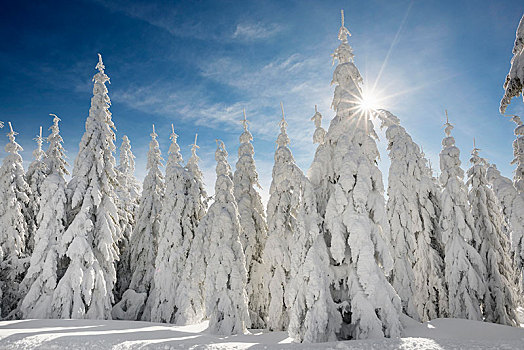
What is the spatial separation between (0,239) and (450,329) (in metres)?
28.4

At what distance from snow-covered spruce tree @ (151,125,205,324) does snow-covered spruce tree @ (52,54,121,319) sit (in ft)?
10.6

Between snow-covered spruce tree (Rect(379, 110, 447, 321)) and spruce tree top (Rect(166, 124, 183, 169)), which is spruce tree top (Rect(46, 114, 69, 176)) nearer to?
spruce tree top (Rect(166, 124, 183, 169))

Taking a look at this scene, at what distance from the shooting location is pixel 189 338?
13.1 meters

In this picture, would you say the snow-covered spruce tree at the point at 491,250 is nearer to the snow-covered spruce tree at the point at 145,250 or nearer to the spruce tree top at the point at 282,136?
the spruce tree top at the point at 282,136

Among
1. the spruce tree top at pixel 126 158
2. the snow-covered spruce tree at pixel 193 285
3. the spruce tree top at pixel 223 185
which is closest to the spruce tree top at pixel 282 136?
the spruce tree top at pixel 223 185

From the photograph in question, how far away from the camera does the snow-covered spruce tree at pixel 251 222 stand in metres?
23.1

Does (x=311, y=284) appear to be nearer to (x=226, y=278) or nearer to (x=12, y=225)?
(x=226, y=278)

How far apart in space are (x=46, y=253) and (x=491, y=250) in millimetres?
27789

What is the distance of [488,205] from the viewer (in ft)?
68.8

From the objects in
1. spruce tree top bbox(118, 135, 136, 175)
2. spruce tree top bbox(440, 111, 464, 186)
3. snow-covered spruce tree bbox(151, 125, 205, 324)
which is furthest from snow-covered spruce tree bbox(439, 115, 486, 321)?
spruce tree top bbox(118, 135, 136, 175)

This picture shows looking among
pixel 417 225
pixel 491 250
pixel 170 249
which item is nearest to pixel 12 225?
pixel 170 249

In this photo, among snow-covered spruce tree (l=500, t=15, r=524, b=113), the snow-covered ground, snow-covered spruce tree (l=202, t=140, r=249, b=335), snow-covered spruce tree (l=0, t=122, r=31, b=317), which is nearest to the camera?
snow-covered spruce tree (l=500, t=15, r=524, b=113)

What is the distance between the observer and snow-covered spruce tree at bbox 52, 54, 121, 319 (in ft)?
60.0

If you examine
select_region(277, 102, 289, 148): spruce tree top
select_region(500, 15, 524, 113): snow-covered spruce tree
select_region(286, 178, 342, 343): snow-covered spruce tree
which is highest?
select_region(277, 102, 289, 148): spruce tree top
